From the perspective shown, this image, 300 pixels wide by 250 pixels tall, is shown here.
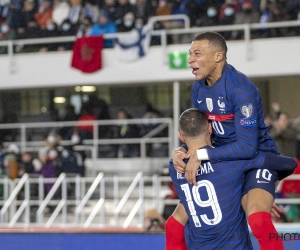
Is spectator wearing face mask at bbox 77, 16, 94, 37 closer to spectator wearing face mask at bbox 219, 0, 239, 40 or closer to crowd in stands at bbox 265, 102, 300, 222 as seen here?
spectator wearing face mask at bbox 219, 0, 239, 40

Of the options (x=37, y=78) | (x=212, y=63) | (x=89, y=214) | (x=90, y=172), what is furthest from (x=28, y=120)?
(x=212, y=63)

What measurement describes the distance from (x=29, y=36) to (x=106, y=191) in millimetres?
3714

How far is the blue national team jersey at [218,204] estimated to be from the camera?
4039 mm

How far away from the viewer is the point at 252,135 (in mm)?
4066

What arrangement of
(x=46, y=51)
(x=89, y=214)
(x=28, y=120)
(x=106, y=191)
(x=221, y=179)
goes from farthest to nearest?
(x=28, y=120)
(x=46, y=51)
(x=106, y=191)
(x=89, y=214)
(x=221, y=179)

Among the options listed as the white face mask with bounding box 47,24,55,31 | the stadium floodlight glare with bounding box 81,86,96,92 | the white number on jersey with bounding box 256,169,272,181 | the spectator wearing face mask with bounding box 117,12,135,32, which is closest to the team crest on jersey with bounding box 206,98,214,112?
the white number on jersey with bounding box 256,169,272,181

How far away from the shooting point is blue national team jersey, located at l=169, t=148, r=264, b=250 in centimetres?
404

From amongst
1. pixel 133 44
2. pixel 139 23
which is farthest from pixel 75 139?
pixel 139 23

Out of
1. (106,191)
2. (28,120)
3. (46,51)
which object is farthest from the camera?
(28,120)

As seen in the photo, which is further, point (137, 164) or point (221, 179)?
point (137, 164)

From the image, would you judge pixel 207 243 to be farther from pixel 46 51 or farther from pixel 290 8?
pixel 46 51

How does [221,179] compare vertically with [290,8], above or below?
below

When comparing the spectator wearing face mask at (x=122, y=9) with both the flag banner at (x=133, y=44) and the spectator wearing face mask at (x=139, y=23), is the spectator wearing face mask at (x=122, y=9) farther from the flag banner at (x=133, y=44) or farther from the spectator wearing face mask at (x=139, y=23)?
the flag banner at (x=133, y=44)

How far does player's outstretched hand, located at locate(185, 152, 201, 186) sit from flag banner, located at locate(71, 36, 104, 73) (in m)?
10.2
